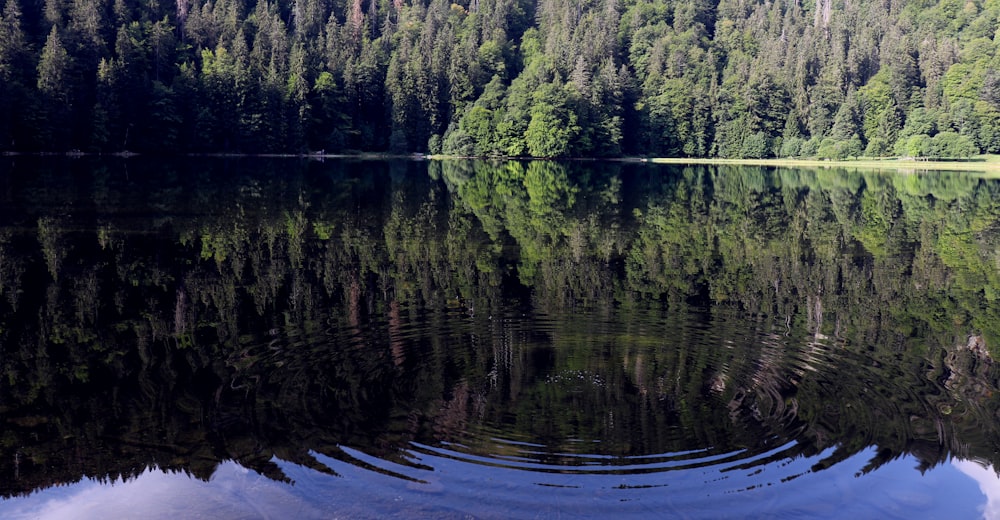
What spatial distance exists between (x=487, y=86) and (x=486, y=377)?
128527mm

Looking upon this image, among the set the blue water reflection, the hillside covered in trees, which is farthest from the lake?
the hillside covered in trees

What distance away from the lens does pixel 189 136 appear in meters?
115

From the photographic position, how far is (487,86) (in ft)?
454

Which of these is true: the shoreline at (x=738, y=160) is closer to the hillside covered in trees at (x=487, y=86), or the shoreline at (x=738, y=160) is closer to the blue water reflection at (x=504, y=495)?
the hillside covered in trees at (x=487, y=86)

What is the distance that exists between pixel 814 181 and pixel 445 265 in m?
57.8

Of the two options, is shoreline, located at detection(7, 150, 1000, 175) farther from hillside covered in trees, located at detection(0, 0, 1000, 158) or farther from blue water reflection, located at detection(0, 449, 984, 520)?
blue water reflection, located at detection(0, 449, 984, 520)

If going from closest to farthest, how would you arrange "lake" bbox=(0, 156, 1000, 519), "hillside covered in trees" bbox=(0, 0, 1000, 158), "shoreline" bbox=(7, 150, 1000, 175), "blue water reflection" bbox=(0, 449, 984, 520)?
"blue water reflection" bbox=(0, 449, 984, 520) < "lake" bbox=(0, 156, 1000, 519) < "hillside covered in trees" bbox=(0, 0, 1000, 158) < "shoreline" bbox=(7, 150, 1000, 175)

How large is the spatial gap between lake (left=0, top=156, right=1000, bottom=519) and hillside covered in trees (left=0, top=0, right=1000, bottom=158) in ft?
285

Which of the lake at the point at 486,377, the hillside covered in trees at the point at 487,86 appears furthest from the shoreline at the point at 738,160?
the lake at the point at 486,377

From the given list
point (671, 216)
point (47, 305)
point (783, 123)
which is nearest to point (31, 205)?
point (47, 305)

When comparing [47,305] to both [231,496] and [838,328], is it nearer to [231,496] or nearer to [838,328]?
[231,496]

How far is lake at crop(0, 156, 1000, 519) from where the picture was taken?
997 cm

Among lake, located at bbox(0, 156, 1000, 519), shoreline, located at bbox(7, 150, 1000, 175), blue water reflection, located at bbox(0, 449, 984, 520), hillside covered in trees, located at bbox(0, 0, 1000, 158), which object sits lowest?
blue water reflection, located at bbox(0, 449, 984, 520)

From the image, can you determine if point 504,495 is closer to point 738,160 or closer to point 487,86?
point 738,160
